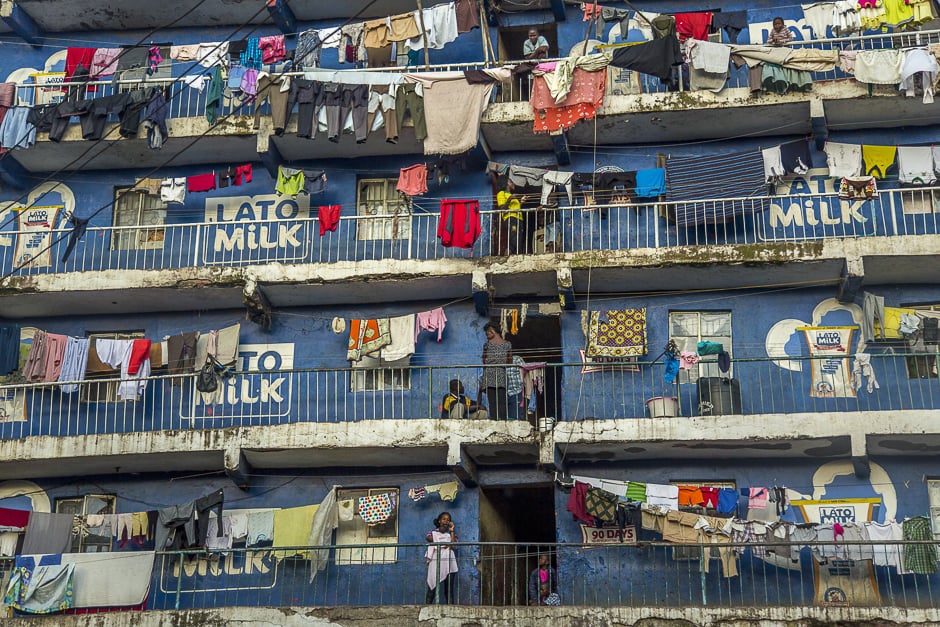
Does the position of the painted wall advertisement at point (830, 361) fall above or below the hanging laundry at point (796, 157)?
below

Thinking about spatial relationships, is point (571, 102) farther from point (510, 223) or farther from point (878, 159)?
point (878, 159)

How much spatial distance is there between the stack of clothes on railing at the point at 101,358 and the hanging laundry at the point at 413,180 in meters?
4.06

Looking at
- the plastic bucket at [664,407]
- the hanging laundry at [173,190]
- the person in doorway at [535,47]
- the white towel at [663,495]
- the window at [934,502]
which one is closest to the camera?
the window at [934,502]

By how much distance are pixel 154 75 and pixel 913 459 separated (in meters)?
16.5

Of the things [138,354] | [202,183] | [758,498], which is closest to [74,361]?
[138,354]

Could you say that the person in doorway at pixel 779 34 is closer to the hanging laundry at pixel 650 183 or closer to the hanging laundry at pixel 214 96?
the hanging laundry at pixel 650 183

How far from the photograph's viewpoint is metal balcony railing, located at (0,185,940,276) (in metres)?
23.6

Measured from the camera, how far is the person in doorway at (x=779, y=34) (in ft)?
79.9

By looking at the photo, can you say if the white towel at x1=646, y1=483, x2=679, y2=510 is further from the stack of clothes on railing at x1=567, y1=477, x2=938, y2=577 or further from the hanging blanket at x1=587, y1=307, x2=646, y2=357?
the hanging blanket at x1=587, y1=307, x2=646, y2=357

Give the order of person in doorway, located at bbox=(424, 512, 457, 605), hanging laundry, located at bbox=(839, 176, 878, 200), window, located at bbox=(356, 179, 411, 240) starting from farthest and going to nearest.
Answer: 1. window, located at bbox=(356, 179, 411, 240)
2. hanging laundry, located at bbox=(839, 176, 878, 200)
3. person in doorway, located at bbox=(424, 512, 457, 605)

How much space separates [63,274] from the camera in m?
24.4

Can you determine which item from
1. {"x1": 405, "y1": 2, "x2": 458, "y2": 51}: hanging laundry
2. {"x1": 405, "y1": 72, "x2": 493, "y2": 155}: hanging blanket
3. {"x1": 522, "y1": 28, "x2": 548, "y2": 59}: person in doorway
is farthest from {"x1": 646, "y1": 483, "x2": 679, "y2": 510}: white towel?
{"x1": 405, "y1": 2, "x2": 458, "y2": 51}: hanging laundry

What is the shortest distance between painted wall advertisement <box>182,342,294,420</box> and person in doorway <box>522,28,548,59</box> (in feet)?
24.8

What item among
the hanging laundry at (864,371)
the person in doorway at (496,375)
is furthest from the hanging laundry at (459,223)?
the hanging laundry at (864,371)
